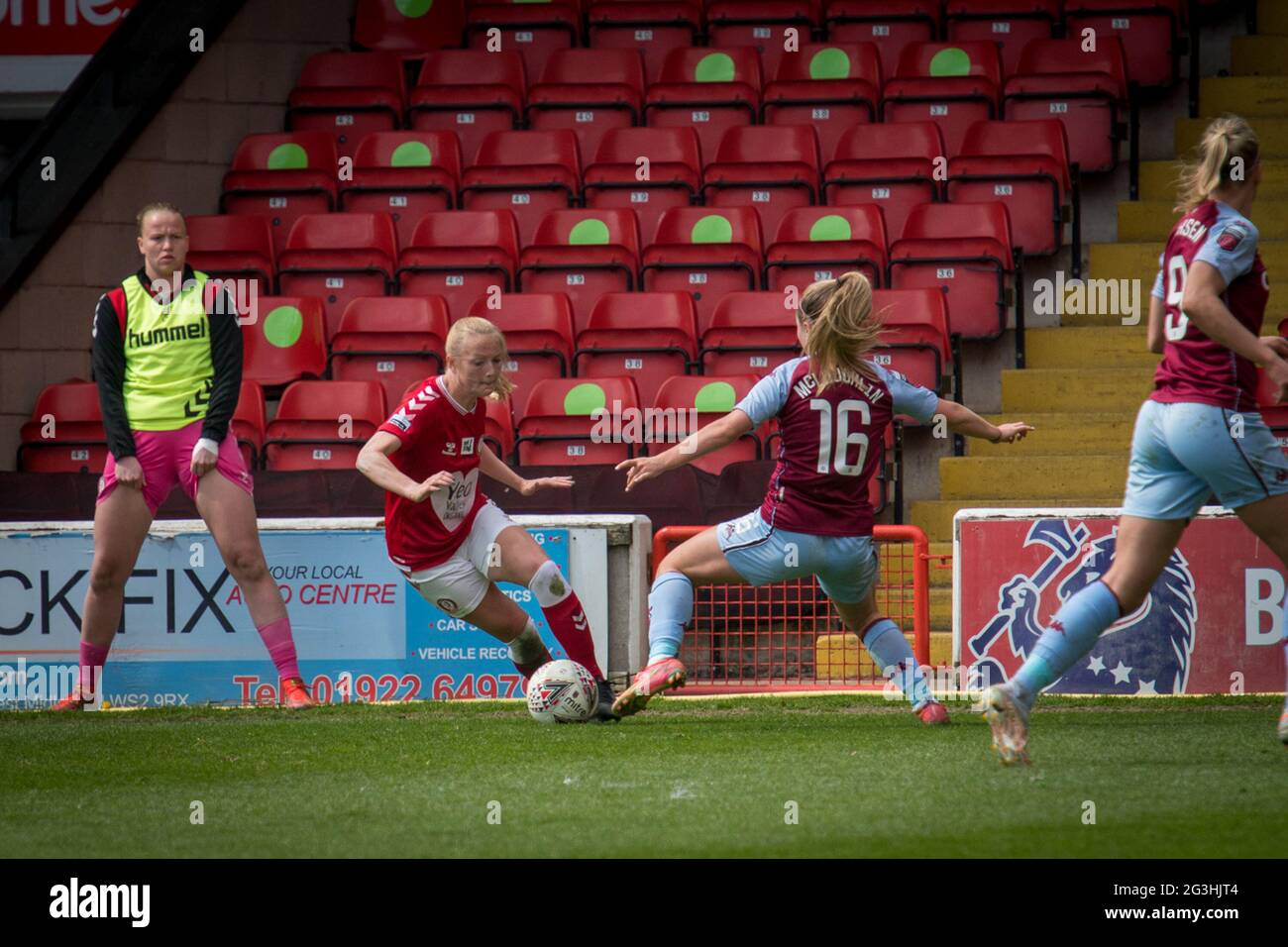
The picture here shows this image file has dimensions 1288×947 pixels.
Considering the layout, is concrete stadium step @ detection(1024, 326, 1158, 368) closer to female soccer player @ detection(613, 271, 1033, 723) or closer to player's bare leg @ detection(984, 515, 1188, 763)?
female soccer player @ detection(613, 271, 1033, 723)

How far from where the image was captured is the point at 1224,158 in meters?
5.50

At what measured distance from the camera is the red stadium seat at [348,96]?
1389 cm

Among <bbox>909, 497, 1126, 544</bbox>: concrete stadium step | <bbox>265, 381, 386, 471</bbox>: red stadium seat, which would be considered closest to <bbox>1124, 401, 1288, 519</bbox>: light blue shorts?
<bbox>909, 497, 1126, 544</bbox>: concrete stadium step

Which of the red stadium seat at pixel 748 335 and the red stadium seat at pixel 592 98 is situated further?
the red stadium seat at pixel 592 98

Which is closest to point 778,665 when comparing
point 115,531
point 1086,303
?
point 115,531

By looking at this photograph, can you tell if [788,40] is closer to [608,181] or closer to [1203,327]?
[608,181]

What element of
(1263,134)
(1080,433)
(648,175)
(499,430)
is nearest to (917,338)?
(1080,433)

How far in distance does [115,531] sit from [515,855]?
4.32 m

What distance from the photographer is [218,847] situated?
435 cm

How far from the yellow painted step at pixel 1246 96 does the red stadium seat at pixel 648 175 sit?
3884 millimetres

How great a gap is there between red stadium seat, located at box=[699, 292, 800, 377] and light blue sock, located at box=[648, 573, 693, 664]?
4.51 m

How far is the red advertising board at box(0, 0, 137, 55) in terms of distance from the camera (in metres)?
15.1

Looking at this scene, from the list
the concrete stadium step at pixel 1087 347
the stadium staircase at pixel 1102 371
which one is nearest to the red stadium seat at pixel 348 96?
the concrete stadium step at pixel 1087 347

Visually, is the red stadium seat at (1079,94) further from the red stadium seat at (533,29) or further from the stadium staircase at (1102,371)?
the red stadium seat at (533,29)
